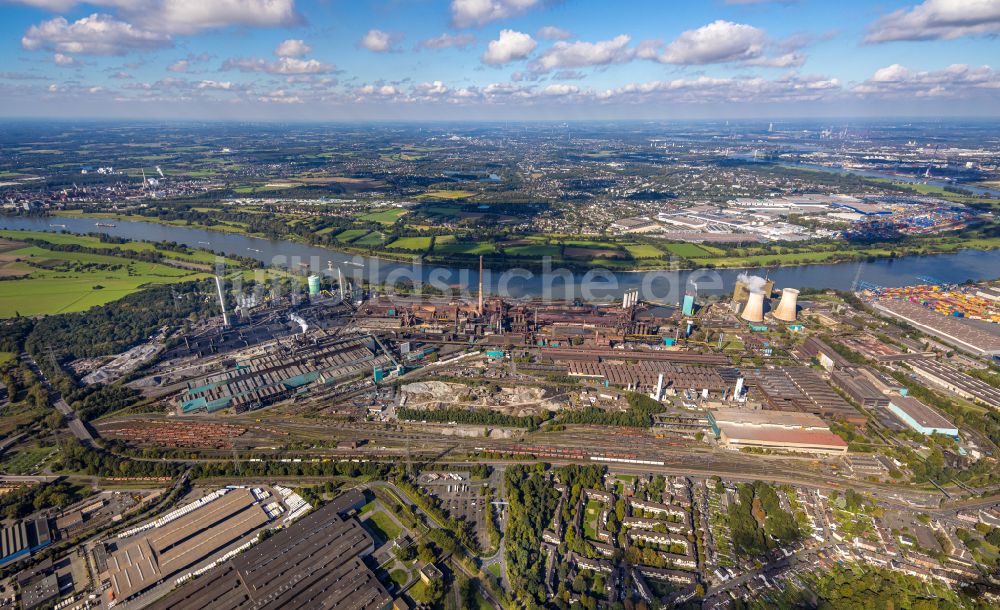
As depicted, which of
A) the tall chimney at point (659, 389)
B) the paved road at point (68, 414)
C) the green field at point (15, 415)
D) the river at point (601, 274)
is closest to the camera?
the paved road at point (68, 414)

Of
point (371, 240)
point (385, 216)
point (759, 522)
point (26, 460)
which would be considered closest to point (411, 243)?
point (371, 240)

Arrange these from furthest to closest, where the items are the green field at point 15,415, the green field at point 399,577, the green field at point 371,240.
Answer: the green field at point 371,240 → the green field at point 15,415 → the green field at point 399,577

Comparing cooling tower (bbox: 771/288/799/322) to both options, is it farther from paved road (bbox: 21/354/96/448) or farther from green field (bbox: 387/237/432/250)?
paved road (bbox: 21/354/96/448)

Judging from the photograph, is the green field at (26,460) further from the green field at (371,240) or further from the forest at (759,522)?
the green field at (371,240)

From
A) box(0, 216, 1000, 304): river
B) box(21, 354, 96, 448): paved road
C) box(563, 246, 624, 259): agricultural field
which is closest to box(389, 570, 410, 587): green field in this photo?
box(21, 354, 96, 448): paved road

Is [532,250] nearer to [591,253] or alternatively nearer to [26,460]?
[591,253]

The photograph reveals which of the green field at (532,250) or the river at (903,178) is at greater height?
the river at (903,178)

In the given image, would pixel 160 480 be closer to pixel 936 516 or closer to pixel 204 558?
pixel 204 558

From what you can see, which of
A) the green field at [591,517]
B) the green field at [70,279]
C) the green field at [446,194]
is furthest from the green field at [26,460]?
the green field at [446,194]
